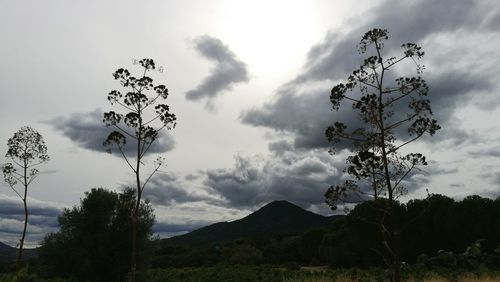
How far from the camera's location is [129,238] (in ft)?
117

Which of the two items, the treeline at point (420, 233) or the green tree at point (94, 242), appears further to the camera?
the treeline at point (420, 233)

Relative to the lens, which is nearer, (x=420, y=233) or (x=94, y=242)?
(x=94, y=242)

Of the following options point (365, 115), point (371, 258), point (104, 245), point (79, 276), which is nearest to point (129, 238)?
point (104, 245)

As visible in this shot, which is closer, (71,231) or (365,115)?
(365,115)

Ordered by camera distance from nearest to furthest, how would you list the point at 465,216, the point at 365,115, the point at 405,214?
1. the point at 365,115
2. the point at 465,216
3. the point at 405,214

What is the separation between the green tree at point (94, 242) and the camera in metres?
34.7

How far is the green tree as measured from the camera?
34719 mm

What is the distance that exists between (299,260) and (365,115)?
323 ft

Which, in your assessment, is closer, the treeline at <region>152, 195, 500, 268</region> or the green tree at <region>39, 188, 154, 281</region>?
the green tree at <region>39, 188, 154, 281</region>

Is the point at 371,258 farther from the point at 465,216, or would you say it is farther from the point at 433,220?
the point at 465,216

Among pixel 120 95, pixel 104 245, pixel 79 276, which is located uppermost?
pixel 120 95

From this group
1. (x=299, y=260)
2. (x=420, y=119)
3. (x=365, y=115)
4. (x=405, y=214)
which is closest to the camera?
(x=420, y=119)

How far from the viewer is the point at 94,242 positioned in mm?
35281

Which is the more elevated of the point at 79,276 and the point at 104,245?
the point at 104,245
